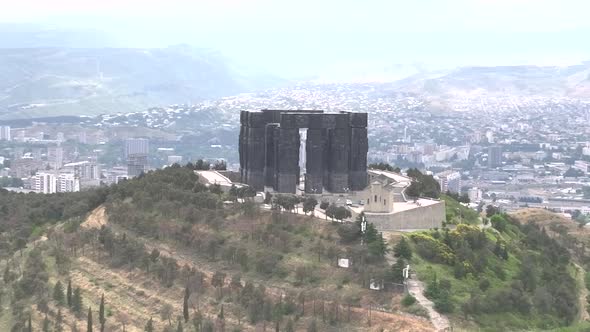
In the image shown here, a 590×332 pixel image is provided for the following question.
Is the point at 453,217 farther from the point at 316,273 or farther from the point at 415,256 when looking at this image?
the point at 316,273

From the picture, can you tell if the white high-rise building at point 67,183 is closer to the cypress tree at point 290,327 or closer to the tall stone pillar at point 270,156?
the tall stone pillar at point 270,156

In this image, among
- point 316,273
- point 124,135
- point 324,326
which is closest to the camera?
point 324,326

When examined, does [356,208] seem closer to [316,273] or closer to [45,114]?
[316,273]

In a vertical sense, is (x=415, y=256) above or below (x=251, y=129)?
below

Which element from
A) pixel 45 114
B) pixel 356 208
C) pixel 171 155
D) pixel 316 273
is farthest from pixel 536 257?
pixel 45 114

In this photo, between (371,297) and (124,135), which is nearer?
(371,297)

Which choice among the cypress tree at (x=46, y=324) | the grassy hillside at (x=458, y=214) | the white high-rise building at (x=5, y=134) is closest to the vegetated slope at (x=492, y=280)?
the grassy hillside at (x=458, y=214)

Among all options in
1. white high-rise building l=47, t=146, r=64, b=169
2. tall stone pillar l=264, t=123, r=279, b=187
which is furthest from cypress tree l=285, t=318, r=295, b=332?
white high-rise building l=47, t=146, r=64, b=169

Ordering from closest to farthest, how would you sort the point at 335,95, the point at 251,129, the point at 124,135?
1. the point at 251,129
2. the point at 124,135
3. the point at 335,95
